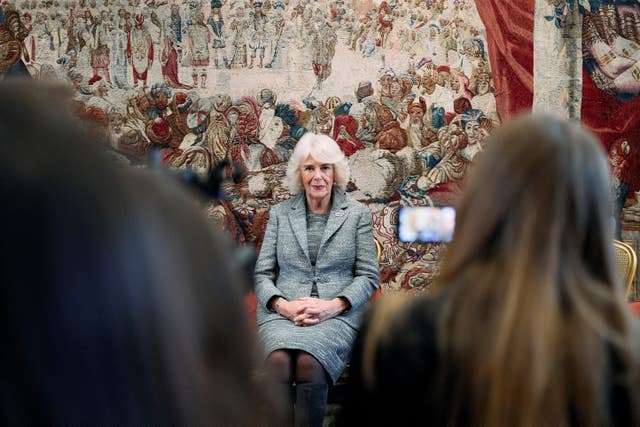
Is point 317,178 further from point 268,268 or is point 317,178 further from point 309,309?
point 309,309

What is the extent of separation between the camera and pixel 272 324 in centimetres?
546

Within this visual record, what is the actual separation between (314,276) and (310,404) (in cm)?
108

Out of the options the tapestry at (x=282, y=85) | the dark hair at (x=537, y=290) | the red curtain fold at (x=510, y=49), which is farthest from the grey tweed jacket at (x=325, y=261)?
the dark hair at (x=537, y=290)

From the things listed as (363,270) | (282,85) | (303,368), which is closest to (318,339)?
(303,368)

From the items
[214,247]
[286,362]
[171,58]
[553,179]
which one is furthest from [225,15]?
[214,247]

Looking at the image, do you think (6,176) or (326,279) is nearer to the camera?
(6,176)

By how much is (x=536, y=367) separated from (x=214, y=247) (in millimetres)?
1203

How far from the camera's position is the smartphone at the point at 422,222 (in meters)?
7.96

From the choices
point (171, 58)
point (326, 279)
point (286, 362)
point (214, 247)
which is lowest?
point (286, 362)

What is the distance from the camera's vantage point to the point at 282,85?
7980 millimetres

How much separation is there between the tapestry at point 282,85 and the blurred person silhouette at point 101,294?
7.40 m

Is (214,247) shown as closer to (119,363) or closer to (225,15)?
(119,363)

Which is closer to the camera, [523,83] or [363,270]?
[363,270]

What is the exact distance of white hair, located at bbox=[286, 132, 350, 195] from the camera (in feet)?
19.5
